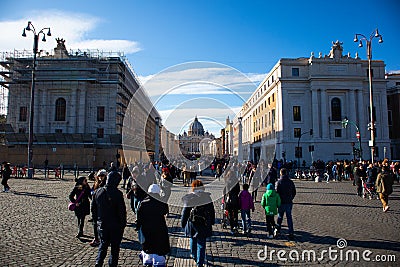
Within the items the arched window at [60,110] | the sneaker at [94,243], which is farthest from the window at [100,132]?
the sneaker at [94,243]

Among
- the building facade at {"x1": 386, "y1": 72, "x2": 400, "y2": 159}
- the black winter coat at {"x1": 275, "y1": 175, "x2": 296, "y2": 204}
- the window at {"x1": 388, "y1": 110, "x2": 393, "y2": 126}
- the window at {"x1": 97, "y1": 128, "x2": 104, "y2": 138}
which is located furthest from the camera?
the window at {"x1": 388, "y1": 110, "x2": 393, "y2": 126}

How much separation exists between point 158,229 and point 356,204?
1114 centimetres

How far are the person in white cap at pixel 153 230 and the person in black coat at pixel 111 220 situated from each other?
54 cm

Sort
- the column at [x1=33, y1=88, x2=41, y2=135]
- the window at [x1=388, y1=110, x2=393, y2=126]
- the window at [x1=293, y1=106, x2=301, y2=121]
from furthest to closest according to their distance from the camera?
the window at [x1=388, y1=110, x2=393, y2=126] → the window at [x1=293, y1=106, x2=301, y2=121] → the column at [x1=33, y1=88, x2=41, y2=135]

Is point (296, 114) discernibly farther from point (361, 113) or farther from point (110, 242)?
point (110, 242)

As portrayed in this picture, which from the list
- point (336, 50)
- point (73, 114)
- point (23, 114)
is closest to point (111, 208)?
point (73, 114)

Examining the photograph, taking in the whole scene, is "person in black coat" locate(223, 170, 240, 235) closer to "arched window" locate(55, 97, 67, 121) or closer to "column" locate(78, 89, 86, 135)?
"column" locate(78, 89, 86, 135)

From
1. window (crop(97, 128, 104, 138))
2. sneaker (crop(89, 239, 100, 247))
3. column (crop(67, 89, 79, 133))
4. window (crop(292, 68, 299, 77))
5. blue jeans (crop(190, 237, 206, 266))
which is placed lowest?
sneaker (crop(89, 239, 100, 247))

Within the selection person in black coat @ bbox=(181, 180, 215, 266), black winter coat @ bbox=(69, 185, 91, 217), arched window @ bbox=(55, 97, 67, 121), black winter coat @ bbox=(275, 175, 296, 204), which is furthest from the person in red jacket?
arched window @ bbox=(55, 97, 67, 121)

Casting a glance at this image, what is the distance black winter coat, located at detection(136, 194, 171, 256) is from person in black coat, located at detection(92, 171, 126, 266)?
0.54 metres

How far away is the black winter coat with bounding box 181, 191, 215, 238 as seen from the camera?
5.43 metres

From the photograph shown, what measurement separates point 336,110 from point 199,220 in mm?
54207

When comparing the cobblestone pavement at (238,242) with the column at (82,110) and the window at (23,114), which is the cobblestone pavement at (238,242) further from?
the window at (23,114)

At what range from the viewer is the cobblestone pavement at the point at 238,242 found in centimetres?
593
